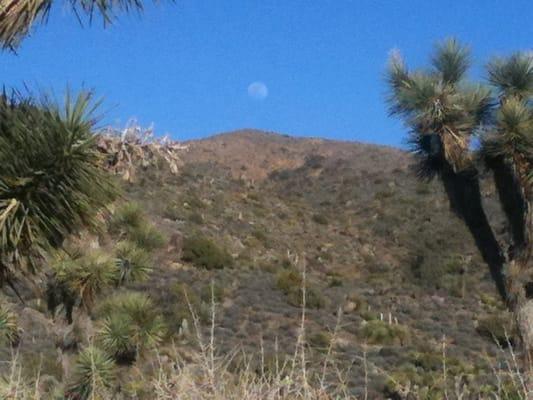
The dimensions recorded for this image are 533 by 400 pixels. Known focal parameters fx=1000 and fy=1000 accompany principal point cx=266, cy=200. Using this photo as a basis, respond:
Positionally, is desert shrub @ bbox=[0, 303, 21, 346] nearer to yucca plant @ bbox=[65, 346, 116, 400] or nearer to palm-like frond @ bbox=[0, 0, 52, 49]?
yucca plant @ bbox=[65, 346, 116, 400]

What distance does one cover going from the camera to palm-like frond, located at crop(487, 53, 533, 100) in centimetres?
1406

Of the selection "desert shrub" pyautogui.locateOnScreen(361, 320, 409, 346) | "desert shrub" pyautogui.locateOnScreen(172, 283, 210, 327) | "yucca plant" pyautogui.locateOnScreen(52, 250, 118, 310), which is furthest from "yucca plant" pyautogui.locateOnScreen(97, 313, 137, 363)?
"desert shrub" pyautogui.locateOnScreen(361, 320, 409, 346)

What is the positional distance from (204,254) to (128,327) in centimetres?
2086

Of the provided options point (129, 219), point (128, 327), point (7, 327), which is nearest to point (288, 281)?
point (129, 219)

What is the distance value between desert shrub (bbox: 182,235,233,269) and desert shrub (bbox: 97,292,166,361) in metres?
19.4

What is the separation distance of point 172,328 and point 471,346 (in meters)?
9.32

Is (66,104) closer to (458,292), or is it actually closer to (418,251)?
(458,292)

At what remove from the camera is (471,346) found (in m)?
26.0

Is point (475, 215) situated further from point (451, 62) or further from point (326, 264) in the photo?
point (326, 264)

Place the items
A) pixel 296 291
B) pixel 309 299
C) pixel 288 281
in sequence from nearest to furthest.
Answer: pixel 296 291, pixel 309 299, pixel 288 281

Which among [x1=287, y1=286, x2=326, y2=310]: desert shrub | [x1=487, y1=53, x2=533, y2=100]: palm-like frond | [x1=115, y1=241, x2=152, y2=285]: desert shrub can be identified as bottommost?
[x1=115, y1=241, x2=152, y2=285]: desert shrub

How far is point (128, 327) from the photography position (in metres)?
12.7

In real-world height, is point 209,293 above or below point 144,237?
above

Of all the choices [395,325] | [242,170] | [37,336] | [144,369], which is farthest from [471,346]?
[242,170]
